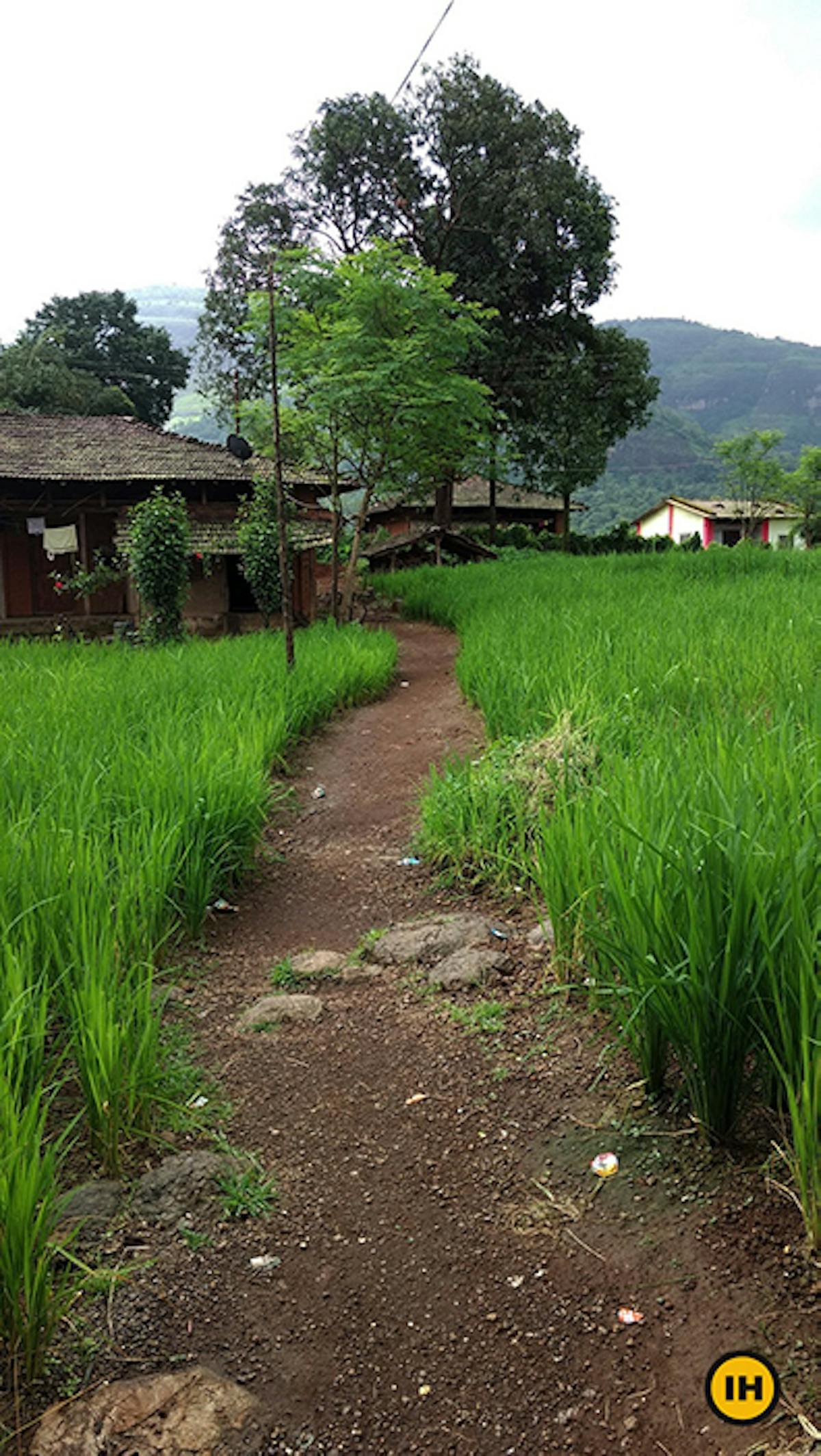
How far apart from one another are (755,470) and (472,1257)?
152 ft

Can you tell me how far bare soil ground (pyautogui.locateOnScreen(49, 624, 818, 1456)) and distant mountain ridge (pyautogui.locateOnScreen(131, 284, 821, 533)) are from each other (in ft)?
183

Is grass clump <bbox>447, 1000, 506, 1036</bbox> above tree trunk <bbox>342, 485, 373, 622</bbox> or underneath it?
underneath

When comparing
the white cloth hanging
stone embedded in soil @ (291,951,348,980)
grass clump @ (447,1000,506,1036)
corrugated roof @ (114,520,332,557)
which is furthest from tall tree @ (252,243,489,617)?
grass clump @ (447,1000,506,1036)

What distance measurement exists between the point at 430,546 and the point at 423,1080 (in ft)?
94.7

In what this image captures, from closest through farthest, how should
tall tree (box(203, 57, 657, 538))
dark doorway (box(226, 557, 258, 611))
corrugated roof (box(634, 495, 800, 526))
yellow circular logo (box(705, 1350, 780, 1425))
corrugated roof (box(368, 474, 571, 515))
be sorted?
yellow circular logo (box(705, 1350, 780, 1425)) < dark doorway (box(226, 557, 258, 611)) < tall tree (box(203, 57, 657, 538)) < corrugated roof (box(368, 474, 571, 515)) < corrugated roof (box(634, 495, 800, 526))

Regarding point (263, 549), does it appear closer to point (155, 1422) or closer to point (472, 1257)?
point (472, 1257)

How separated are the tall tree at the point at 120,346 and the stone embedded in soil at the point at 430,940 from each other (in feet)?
111

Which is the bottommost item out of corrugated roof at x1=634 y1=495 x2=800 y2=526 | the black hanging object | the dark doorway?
the dark doorway

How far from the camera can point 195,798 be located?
14.3 ft

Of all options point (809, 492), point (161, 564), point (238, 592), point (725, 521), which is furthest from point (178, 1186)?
point (725, 521)

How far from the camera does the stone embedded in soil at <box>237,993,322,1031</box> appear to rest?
3209 mm

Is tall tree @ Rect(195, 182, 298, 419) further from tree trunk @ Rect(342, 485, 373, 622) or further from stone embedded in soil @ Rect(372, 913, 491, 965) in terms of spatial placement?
stone embedded in soil @ Rect(372, 913, 491, 965)

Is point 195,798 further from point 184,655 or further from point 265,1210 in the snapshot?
point 184,655

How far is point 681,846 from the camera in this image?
2.37 metres
